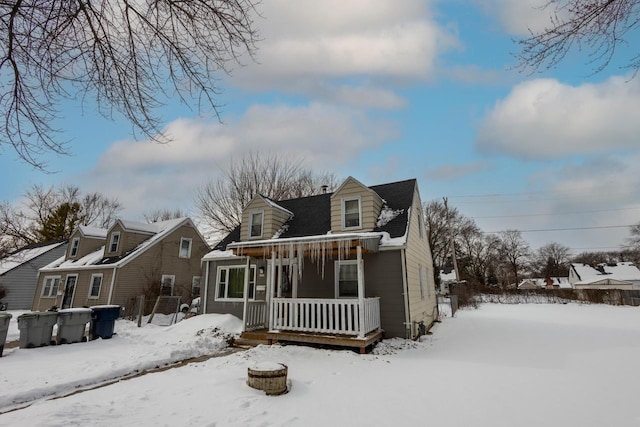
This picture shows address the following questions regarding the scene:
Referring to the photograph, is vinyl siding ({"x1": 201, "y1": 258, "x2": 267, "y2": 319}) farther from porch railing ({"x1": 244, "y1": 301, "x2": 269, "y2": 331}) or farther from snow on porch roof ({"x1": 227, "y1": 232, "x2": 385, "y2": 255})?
snow on porch roof ({"x1": 227, "y1": 232, "x2": 385, "y2": 255})

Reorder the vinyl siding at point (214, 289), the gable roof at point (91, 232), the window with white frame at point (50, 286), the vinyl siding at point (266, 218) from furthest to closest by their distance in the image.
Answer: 1. the gable roof at point (91, 232)
2. the window with white frame at point (50, 286)
3. the vinyl siding at point (266, 218)
4. the vinyl siding at point (214, 289)

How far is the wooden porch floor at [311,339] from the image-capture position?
24.8 feet

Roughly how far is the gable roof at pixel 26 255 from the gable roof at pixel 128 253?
10.0 feet

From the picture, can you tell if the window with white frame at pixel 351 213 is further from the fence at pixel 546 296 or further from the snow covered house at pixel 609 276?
the snow covered house at pixel 609 276

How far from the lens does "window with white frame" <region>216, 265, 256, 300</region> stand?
11.7m

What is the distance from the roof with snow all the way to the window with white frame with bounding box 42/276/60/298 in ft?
180

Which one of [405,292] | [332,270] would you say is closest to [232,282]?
[332,270]

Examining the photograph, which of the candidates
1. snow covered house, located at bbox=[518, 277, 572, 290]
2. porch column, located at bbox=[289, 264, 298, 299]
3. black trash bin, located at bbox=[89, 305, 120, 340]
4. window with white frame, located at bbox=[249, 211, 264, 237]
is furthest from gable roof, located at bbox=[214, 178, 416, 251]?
snow covered house, located at bbox=[518, 277, 572, 290]

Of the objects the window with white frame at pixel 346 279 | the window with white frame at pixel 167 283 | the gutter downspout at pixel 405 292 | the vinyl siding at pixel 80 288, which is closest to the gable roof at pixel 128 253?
the vinyl siding at pixel 80 288

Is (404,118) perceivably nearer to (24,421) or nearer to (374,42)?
(374,42)

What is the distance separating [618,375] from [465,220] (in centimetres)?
3351

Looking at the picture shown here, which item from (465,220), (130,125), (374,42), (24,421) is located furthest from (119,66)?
(465,220)

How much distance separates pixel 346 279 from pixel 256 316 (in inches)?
135

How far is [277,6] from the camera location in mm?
3576
